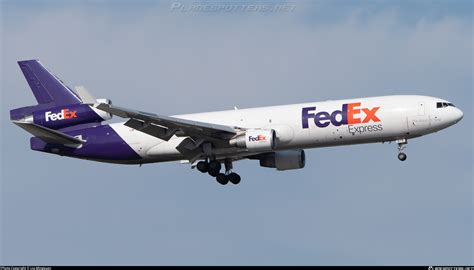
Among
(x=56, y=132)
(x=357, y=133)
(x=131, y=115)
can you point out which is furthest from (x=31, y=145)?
(x=357, y=133)

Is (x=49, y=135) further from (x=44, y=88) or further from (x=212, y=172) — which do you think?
(x=212, y=172)

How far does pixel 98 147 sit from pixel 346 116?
49.8 ft

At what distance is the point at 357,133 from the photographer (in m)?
61.0

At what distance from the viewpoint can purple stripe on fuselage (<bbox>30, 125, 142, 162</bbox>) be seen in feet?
214

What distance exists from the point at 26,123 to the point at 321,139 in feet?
55.3

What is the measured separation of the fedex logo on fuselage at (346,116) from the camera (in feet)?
200

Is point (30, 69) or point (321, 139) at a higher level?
point (30, 69)

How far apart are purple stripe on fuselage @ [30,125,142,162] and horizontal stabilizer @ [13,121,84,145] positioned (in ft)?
1.27

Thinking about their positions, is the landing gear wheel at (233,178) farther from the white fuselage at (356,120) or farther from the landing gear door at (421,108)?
the landing gear door at (421,108)

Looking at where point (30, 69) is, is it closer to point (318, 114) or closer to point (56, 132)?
point (56, 132)

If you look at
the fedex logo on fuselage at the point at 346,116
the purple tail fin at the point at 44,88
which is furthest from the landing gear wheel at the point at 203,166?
the purple tail fin at the point at 44,88

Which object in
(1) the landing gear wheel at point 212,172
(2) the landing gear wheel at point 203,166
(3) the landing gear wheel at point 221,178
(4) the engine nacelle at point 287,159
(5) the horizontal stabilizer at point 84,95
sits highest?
(5) the horizontal stabilizer at point 84,95

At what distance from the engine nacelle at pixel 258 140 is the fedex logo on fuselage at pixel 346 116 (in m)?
2.06

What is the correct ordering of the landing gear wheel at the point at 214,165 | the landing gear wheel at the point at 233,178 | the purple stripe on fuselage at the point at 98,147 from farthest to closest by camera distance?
1. the landing gear wheel at the point at 233,178
2. the purple stripe on fuselage at the point at 98,147
3. the landing gear wheel at the point at 214,165
